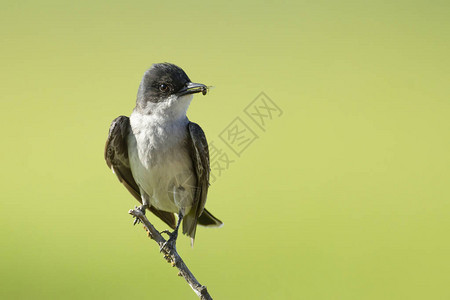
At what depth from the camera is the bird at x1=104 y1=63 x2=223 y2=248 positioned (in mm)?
4430

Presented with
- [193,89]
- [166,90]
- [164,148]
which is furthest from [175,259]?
[166,90]

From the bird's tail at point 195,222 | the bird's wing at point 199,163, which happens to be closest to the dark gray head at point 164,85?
the bird's wing at point 199,163

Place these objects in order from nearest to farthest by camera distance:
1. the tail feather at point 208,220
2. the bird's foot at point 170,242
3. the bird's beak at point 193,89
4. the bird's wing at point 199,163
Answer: the bird's foot at point 170,242
the bird's beak at point 193,89
the bird's wing at point 199,163
the tail feather at point 208,220

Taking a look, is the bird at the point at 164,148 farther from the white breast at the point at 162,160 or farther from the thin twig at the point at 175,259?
the thin twig at the point at 175,259

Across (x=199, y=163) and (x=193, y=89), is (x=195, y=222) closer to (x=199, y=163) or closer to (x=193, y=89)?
(x=199, y=163)

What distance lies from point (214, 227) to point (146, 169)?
3.34ft

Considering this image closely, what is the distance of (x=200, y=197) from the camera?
460 centimetres

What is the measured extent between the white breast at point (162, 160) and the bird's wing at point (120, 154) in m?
0.09

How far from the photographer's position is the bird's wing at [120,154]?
4.59 metres

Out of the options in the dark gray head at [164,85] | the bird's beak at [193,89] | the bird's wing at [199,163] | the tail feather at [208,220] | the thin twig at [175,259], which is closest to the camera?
the thin twig at [175,259]

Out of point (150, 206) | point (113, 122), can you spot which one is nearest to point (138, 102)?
point (113, 122)

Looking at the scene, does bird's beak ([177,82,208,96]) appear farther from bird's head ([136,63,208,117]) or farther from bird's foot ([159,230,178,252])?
bird's foot ([159,230,178,252])

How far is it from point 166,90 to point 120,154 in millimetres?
776

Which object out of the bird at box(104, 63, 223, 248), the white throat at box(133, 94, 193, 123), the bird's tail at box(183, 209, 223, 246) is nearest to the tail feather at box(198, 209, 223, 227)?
the bird's tail at box(183, 209, 223, 246)
